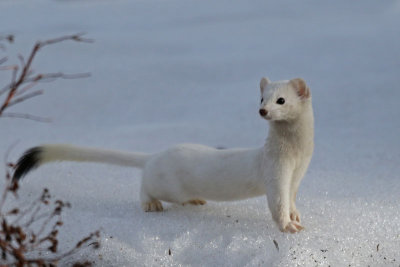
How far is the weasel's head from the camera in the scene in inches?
57.7

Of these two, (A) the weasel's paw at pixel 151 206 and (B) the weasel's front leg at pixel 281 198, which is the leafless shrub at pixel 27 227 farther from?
(B) the weasel's front leg at pixel 281 198

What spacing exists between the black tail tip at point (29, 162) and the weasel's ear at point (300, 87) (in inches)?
32.8

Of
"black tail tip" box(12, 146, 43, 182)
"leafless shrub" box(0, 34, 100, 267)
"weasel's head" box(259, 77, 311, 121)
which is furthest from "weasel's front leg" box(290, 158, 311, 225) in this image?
"black tail tip" box(12, 146, 43, 182)

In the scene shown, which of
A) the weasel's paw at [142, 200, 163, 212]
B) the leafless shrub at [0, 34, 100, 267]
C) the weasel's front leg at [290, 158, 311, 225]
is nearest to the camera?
the leafless shrub at [0, 34, 100, 267]

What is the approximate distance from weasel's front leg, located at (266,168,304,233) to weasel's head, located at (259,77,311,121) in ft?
0.52

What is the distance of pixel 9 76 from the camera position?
139 inches

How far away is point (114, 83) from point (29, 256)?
2.06 meters

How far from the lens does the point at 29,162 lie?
183 centimetres

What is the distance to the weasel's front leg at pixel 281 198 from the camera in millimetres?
1542

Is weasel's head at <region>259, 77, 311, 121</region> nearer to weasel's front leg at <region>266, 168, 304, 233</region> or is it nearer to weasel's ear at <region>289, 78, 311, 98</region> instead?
weasel's ear at <region>289, 78, 311, 98</region>

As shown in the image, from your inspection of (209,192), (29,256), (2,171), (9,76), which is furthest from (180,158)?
(9,76)

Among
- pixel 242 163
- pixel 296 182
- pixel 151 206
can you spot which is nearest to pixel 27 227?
pixel 151 206

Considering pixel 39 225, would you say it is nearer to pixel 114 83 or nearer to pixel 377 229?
pixel 377 229

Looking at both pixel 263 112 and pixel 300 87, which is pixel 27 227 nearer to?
pixel 263 112
